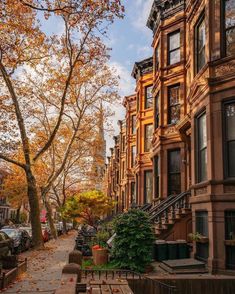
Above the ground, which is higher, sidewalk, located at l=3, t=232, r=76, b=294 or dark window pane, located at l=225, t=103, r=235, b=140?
dark window pane, located at l=225, t=103, r=235, b=140

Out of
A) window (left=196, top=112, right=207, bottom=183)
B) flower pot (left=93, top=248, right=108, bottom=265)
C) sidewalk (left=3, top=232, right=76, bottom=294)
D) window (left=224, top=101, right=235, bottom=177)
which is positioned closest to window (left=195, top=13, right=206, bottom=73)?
window (left=196, top=112, right=207, bottom=183)

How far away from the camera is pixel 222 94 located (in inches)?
508

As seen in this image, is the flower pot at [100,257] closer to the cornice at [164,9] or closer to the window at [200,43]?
the window at [200,43]

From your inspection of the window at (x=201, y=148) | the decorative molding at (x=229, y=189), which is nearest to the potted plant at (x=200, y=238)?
the decorative molding at (x=229, y=189)

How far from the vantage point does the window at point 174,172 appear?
20.8 metres

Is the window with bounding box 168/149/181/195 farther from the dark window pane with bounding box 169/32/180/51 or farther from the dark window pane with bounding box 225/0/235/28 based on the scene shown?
the dark window pane with bounding box 225/0/235/28

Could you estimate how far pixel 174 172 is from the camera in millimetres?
20938

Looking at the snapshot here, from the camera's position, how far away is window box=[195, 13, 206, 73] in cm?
1498

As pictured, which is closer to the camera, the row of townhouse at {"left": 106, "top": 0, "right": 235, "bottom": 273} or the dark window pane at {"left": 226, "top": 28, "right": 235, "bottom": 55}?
the row of townhouse at {"left": 106, "top": 0, "right": 235, "bottom": 273}

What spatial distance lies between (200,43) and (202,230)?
296 inches

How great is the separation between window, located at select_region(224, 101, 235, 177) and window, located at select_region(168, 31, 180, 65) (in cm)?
1014

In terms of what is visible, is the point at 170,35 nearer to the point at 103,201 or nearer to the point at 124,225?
the point at 124,225

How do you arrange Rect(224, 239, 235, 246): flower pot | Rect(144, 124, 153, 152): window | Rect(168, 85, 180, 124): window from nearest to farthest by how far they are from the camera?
Rect(224, 239, 235, 246): flower pot, Rect(168, 85, 180, 124): window, Rect(144, 124, 153, 152): window

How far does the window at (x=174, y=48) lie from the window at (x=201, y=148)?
854 centimetres
